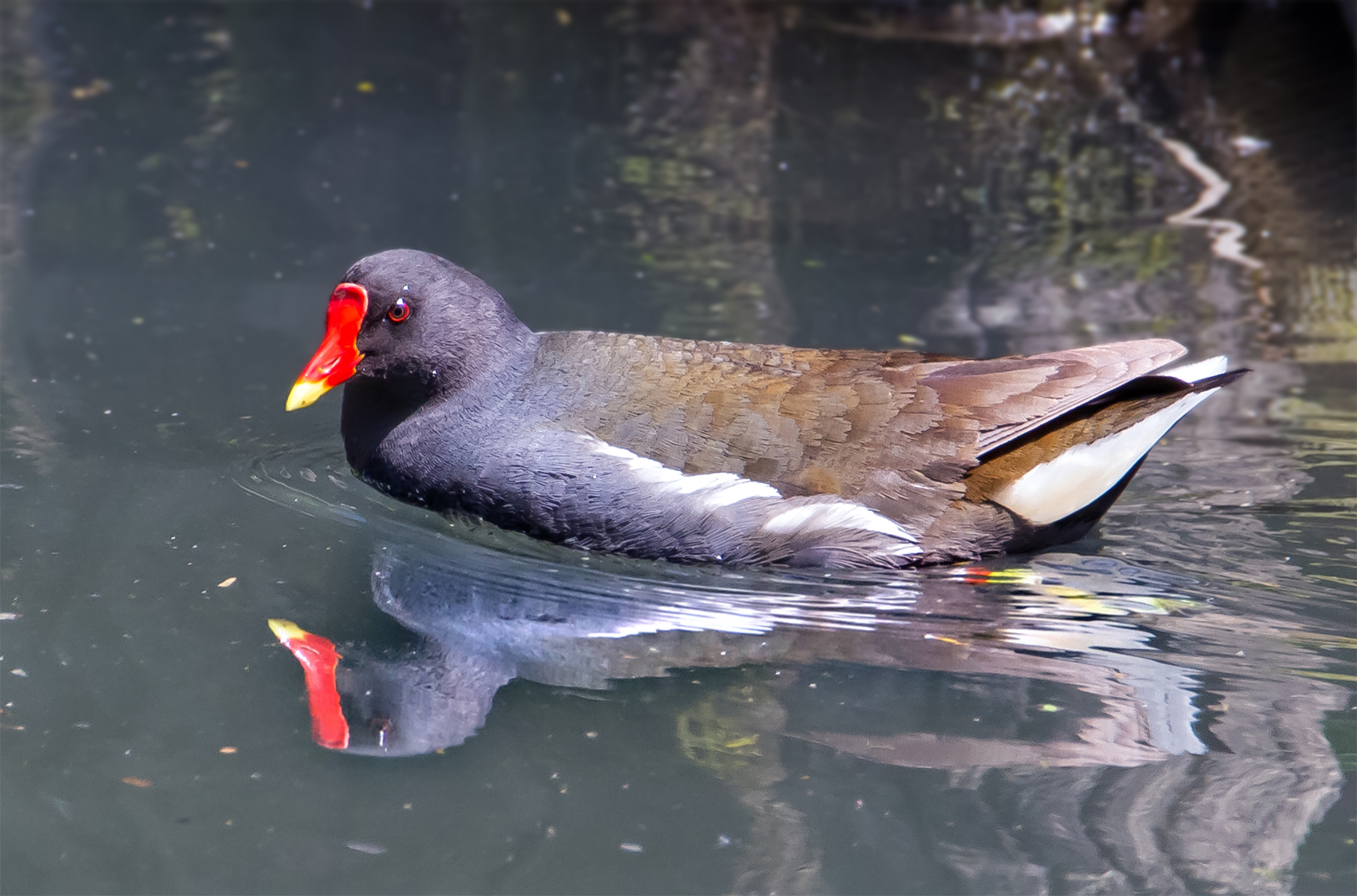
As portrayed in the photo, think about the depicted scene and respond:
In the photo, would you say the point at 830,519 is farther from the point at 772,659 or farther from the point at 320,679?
the point at 320,679

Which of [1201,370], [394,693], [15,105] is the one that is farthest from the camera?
[15,105]

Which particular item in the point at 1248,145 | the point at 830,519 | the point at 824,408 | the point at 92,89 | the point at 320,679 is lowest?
the point at 320,679

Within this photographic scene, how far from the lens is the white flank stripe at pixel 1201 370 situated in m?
4.02

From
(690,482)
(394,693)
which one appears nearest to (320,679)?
(394,693)

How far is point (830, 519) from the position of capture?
12.7 feet

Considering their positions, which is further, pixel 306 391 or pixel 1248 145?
pixel 1248 145

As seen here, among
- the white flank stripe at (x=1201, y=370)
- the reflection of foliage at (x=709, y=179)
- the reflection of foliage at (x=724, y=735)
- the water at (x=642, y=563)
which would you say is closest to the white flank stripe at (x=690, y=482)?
the water at (x=642, y=563)

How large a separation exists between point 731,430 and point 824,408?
266mm

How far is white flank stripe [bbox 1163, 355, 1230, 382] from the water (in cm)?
49

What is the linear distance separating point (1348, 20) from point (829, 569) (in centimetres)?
773

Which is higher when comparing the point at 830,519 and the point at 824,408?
the point at 824,408

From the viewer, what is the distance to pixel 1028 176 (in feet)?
25.7

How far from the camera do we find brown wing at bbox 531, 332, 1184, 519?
12.6ft

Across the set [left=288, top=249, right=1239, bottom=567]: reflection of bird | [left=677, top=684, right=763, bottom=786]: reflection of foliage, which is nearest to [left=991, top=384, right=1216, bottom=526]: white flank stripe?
[left=288, top=249, right=1239, bottom=567]: reflection of bird
